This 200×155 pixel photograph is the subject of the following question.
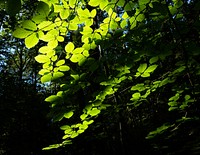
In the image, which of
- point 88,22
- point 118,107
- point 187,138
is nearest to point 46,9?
point 88,22

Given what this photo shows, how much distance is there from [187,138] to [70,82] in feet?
16.0

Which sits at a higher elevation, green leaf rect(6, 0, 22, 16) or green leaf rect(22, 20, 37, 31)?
green leaf rect(22, 20, 37, 31)

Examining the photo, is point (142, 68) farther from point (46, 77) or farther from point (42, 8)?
point (42, 8)

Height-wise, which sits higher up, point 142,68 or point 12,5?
point 12,5

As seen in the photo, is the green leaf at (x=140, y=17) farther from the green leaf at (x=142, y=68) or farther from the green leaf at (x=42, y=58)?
the green leaf at (x=42, y=58)

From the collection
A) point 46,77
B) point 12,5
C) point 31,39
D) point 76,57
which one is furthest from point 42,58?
point 12,5

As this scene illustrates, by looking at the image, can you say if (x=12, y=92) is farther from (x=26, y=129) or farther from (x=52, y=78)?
(x=52, y=78)

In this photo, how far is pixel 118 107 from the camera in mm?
2457

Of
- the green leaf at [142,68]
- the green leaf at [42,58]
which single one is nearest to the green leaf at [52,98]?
the green leaf at [42,58]

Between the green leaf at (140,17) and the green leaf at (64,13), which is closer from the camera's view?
the green leaf at (64,13)

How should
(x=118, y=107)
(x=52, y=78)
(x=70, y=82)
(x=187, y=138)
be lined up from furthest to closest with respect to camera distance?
(x=187, y=138) < (x=118, y=107) < (x=70, y=82) < (x=52, y=78)

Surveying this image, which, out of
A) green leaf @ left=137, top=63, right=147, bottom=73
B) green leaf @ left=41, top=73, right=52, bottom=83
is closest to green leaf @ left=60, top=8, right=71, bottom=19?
green leaf @ left=41, top=73, right=52, bottom=83

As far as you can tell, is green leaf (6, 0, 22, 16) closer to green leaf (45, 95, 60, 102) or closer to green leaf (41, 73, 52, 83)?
green leaf (41, 73, 52, 83)

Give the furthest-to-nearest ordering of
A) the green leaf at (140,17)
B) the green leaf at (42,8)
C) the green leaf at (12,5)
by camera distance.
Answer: the green leaf at (140,17), the green leaf at (42,8), the green leaf at (12,5)
